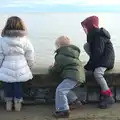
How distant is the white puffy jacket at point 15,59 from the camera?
A: 8195mm

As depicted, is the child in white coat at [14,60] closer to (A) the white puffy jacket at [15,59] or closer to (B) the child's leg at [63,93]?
(A) the white puffy jacket at [15,59]

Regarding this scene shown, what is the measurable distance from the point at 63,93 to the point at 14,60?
1006 mm

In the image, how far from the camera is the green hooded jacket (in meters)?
8.10

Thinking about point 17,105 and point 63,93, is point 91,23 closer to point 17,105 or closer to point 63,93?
point 63,93

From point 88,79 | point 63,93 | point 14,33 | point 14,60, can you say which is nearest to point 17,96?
point 14,60

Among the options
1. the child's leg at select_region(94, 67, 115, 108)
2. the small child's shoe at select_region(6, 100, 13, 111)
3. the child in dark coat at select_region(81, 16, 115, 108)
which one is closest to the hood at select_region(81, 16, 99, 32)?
the child in dark coat at select_region(81, 16, 115, 108)

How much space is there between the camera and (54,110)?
8.33m

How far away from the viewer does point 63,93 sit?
26.5 ft

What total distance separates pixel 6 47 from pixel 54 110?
1336mm

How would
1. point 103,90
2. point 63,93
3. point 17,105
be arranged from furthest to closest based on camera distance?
1. point 103,90
2. point 17,105
3. point 63,93

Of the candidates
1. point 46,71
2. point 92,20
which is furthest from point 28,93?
point 92,20

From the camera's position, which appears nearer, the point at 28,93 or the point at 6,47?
the point at 6,47

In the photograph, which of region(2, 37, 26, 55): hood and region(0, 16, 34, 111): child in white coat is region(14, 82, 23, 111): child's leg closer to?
region(0, 16, 34, 111): child in white coat

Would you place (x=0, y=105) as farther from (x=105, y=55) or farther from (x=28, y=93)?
(x=105, y=55)
